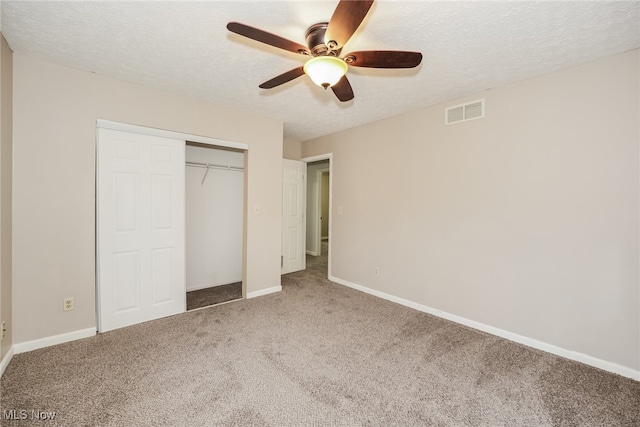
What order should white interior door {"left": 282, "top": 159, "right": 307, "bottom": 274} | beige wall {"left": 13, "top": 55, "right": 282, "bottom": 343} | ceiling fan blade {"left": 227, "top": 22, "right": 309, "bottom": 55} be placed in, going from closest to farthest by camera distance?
1. ceiling fan blade {"left": 227, "top": 22, "right": 309, "bottom": 55}
2. beige wall {"left": 13, "top": 55, "right": 282, "bottom": 343}
3. white interior door {"left": 282, "top": 159, "right": 307, "bottom": 274}

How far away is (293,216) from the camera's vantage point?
5094mm

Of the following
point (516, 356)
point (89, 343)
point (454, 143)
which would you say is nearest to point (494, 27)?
point (454, 143)

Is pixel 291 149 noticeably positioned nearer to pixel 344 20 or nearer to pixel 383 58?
pixel 383 58

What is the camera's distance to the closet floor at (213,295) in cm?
348

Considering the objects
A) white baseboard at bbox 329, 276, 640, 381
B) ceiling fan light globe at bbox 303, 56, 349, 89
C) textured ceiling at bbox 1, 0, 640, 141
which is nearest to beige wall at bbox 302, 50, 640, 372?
white baseboard at bbox 329, 276, 640, 381

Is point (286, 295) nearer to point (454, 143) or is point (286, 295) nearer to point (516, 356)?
point (516, 356)

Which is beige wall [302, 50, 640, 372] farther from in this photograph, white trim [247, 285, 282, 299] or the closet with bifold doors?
the closet with bifold doors

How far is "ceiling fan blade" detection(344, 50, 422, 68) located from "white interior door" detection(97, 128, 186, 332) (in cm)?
228

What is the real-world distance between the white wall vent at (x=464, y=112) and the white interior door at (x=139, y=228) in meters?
3.07

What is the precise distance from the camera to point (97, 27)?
1.88m

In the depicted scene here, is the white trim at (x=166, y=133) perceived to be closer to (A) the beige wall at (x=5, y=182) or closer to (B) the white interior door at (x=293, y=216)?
(A) the beige wall at (x=5, y=182)

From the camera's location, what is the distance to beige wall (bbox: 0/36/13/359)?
6.63ft

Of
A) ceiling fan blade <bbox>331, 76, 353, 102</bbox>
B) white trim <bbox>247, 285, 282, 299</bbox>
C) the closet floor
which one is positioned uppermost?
ceiling fan blade <bbox>331, 76, 353, 102</bbox>

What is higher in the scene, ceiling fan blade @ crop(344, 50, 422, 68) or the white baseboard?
ceiling fan blade @ crop(344, 50, 422, 68)
